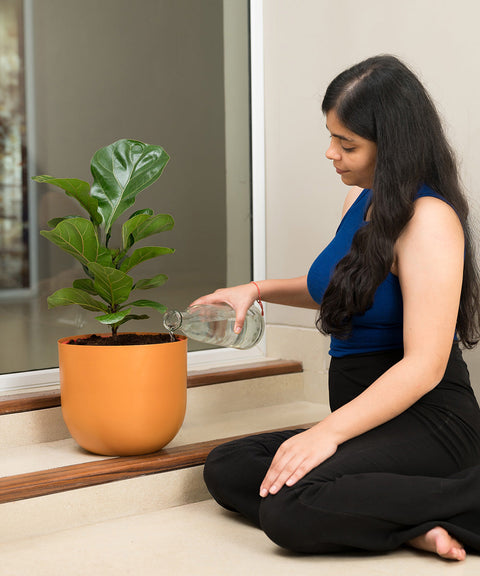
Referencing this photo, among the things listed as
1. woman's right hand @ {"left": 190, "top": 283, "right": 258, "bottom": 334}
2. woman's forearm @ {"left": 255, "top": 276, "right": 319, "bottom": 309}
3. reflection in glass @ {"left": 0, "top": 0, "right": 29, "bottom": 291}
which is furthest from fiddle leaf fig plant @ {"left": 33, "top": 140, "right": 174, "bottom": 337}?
reflection in glass @ {"left": 0, "top": 0, "right": 29, "bottom": 291}

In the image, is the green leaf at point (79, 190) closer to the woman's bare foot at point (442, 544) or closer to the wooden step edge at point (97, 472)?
the wooden step edge at point (97, 472)

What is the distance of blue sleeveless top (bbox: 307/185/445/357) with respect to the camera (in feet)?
4.98

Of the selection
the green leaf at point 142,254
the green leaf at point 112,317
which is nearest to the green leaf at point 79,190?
the green leaf at point 142,254

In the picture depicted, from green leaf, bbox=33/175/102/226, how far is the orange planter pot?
0.31m

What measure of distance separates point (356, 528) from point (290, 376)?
1.17m

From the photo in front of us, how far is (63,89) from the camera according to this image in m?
2.20

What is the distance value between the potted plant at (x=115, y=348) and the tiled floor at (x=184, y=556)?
22cm

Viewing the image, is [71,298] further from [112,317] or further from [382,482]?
[382,482]

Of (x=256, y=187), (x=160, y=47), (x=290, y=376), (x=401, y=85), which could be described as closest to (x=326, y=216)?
(x=256, y=187)

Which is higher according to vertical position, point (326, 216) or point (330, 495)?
point (326, 216)

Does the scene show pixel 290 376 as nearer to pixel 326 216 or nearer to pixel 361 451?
pixel 326 216

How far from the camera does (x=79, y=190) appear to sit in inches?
66.4

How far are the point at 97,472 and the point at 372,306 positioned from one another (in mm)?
703

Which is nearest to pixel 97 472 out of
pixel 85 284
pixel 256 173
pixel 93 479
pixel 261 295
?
pixel 93 479
